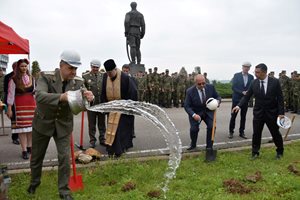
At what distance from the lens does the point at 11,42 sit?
23.9ft

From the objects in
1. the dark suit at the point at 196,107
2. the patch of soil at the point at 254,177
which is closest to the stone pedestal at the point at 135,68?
the dark suit at the point at 196,107

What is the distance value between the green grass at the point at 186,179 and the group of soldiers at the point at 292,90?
1002 centimetres

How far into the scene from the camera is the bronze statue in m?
18.5

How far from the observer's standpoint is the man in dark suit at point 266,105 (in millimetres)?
Result: 7254

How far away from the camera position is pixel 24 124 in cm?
738

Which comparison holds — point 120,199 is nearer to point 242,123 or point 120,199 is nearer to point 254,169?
point 254,169

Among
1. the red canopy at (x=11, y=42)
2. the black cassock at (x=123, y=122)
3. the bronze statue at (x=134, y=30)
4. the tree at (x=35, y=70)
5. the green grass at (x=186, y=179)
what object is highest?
the bronze statue at (x=134, y=30)

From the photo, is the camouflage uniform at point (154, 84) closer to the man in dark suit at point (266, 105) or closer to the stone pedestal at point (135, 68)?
the stone pedestal at point (135, 68)

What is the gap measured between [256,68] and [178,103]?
483 inches

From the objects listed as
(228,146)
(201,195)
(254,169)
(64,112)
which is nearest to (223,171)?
(254,169)

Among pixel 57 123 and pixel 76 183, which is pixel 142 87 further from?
pixel 57 123

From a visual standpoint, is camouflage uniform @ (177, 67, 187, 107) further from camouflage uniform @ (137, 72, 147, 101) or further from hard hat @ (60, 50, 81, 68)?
hard hat @ (60, 50, 81, 68)

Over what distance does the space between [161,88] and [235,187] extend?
13.3 metres

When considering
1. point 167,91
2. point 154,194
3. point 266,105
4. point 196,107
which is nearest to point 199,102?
point 196,107
